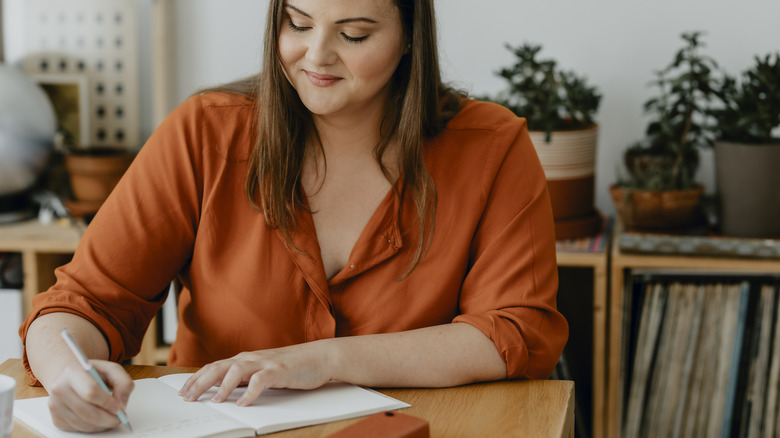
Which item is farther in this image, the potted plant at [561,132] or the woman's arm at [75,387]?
the potted plant at [561,132]

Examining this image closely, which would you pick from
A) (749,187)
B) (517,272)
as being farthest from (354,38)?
(749,187)

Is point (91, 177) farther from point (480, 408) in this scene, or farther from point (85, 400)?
point (480, 408)

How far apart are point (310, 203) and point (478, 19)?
1.03 m

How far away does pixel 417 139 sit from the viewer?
53.7 inches

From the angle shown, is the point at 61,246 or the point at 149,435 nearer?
the point at 149,435

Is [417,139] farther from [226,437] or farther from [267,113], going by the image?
[226,437]

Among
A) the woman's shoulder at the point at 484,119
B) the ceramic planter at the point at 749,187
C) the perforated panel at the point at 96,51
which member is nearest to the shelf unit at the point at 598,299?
the ceramic planter at the point at 749,187

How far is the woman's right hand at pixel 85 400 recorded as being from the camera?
93cm

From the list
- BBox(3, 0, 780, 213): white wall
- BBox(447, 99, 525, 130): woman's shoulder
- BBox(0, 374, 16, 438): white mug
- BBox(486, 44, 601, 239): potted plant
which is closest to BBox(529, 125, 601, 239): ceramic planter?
BBox(486, 44, 601, 239): potted plant

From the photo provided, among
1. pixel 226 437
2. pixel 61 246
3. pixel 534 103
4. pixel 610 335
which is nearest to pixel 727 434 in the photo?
pixel 610 335

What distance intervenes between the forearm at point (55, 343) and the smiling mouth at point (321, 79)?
47 cm

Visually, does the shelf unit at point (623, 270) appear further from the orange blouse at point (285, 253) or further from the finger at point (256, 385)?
the finger at point (256, 385)

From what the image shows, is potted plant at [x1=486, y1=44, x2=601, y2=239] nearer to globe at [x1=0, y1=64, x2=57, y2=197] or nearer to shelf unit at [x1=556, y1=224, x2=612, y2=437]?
shelf unit at [x1=556, y1=224, x2=612, y2=437]

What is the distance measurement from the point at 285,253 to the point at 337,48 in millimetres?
320
